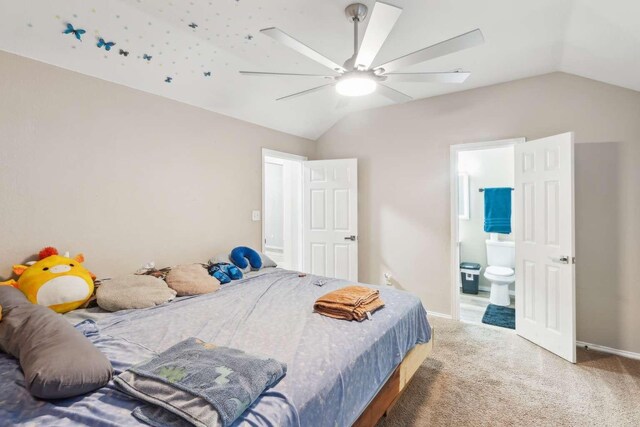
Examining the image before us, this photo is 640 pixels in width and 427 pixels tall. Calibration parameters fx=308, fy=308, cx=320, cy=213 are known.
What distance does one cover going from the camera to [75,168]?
2271 millimetres

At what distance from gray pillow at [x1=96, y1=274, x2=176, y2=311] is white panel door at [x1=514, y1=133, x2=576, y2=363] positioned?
3.29m

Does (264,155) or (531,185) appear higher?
(264,155)

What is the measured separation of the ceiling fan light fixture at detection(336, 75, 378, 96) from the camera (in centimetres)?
201

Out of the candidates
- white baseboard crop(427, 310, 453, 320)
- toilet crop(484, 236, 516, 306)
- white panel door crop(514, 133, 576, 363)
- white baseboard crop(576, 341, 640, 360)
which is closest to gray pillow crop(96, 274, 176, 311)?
white baseboard crop(427, 310, 453, 320)

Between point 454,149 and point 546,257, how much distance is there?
4.86 ft

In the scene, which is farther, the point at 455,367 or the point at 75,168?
the point at 455,367

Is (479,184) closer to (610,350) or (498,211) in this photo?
(498,211)

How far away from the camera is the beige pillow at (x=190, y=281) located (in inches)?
92.5

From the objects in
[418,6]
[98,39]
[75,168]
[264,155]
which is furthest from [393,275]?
[98,39]

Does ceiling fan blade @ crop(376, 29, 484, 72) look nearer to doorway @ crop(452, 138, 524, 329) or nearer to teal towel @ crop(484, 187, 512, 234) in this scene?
doorway @ crop(452, 138, 524, 329)

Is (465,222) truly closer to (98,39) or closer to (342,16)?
(342,16)

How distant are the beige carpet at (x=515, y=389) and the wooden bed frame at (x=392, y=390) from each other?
172 millimetres

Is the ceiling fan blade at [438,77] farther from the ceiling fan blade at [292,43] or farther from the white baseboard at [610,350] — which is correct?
the white baseboard at [610,350]

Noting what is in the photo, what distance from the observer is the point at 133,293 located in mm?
2078
